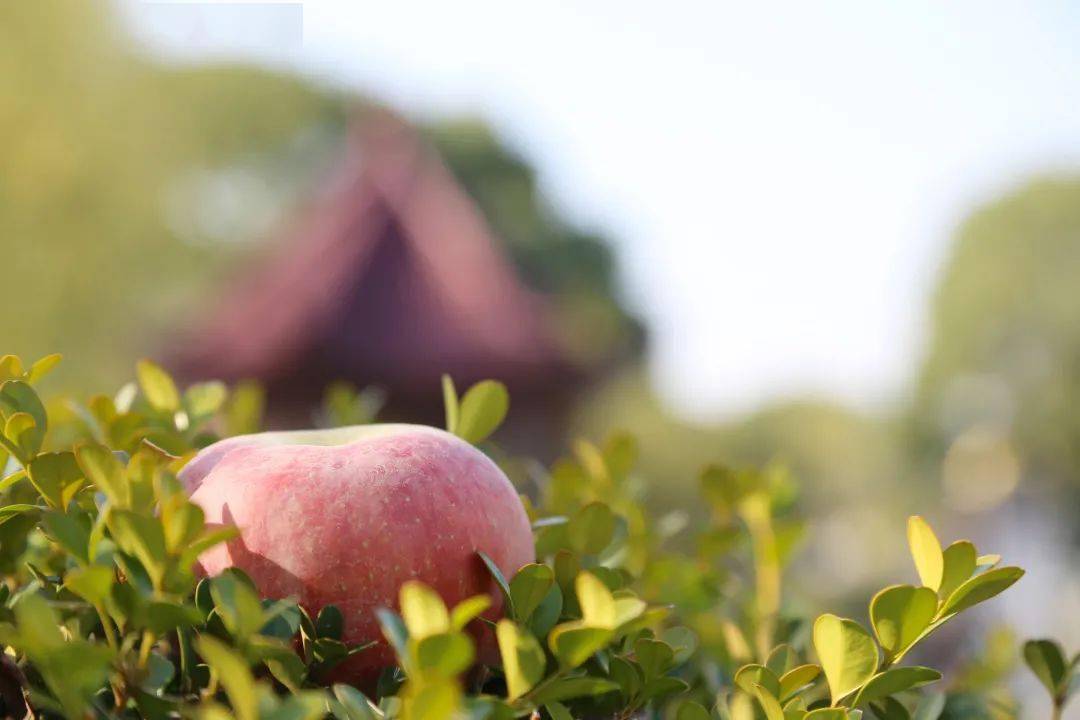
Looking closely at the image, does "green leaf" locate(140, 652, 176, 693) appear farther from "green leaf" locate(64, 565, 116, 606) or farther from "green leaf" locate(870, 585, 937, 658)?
"green leaf" locate(870, 585, 937, 658)

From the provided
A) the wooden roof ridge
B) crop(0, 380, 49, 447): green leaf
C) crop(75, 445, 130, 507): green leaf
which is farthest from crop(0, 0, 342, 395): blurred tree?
crop(75, 445, 130, 507): green leaf

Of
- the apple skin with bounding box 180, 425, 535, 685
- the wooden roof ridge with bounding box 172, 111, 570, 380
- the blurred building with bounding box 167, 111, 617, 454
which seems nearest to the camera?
the apple skin with bounding box 180, 425, 535, 685

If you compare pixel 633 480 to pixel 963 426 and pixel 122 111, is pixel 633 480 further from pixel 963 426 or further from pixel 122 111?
pixel 963 426

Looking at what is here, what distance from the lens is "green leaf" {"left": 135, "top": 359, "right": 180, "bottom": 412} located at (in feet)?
2.80

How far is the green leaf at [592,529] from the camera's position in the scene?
74 cm

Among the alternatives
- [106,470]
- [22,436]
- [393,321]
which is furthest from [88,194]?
[106,470]

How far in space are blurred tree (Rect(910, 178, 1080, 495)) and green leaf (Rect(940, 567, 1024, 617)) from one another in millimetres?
17673

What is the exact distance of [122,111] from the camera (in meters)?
13.4

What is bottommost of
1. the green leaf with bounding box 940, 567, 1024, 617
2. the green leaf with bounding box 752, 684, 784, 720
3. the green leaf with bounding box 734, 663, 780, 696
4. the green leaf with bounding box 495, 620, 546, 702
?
the green leaf with bounding box 734, 663, 780, 696

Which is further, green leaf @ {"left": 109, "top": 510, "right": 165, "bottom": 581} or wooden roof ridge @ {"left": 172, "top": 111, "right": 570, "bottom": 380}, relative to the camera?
wooden roof ridge @ {"left": 172, "top": 111, "right": 570, "bottom": 380}

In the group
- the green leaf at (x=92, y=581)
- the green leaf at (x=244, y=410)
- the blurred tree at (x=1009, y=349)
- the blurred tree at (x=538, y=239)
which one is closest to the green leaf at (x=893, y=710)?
the green leaf at (x=92, y=581)

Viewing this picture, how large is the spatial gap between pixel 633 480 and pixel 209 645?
61cm

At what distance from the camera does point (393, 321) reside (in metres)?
5.40

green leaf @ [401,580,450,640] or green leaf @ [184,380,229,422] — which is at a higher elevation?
green leaf @ [401,580,450,640]
